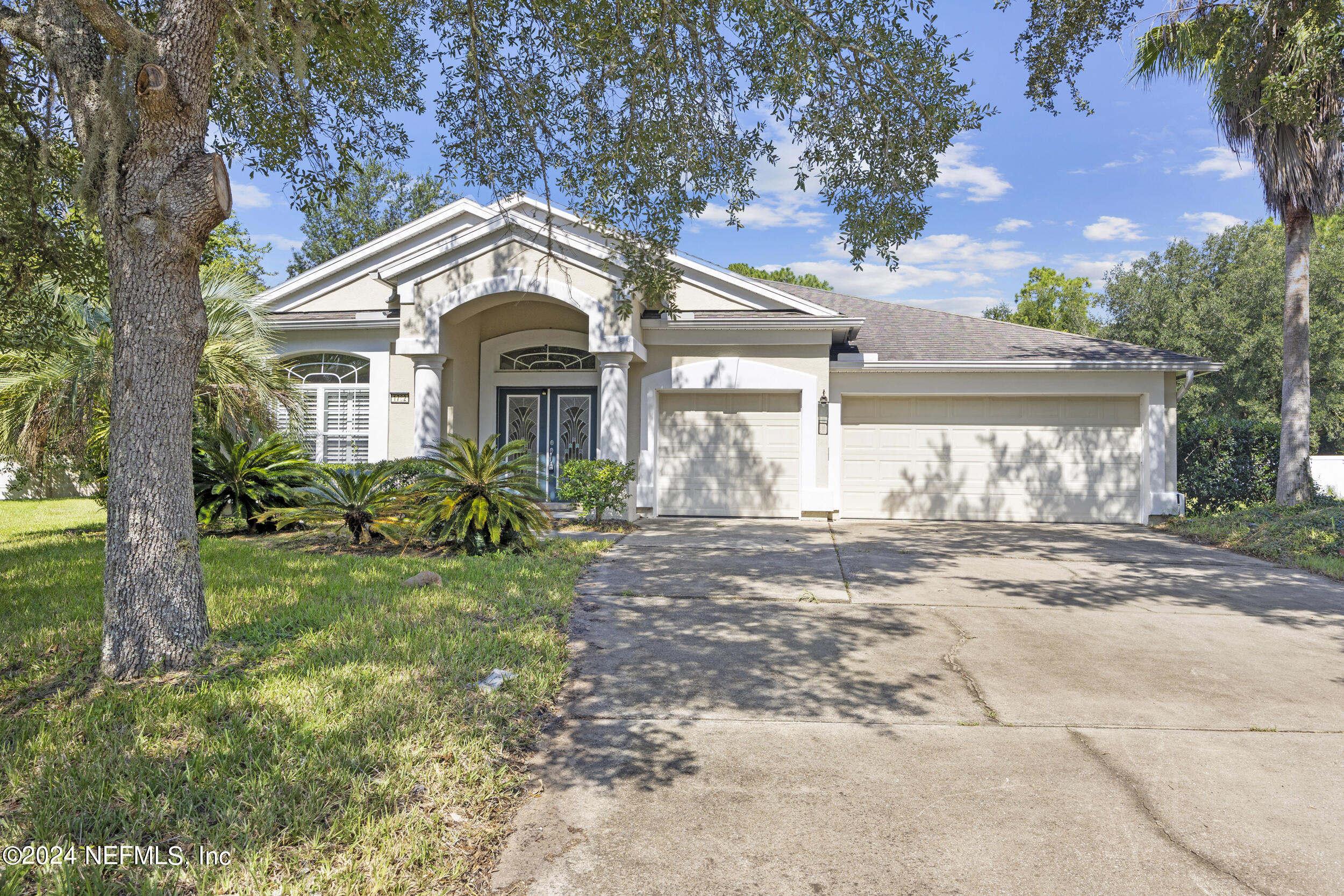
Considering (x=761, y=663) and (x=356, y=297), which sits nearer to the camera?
(x=761, y=663)

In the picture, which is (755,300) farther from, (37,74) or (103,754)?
(103,754)

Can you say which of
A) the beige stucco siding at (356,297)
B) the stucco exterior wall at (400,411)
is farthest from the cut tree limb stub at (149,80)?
the beige stucco siding at (356,297)

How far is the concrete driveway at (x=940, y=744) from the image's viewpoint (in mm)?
2787

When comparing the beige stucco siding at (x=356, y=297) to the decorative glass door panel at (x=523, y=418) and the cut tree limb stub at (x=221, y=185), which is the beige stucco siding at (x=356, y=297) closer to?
the decorative glass door panel at (x=523, y=418)

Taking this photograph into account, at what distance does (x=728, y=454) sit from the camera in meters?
13.6

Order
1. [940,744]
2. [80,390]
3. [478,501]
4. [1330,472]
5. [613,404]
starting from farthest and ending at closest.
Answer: [1330,472], [613,404], [80,390], [478,501], [940,744]

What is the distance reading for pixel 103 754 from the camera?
3.25 metres

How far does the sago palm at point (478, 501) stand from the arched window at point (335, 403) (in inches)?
226

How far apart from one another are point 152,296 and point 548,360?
9963 mm

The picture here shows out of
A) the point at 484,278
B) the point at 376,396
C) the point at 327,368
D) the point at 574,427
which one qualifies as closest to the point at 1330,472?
the point at 574,427

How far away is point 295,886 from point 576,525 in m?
9.40

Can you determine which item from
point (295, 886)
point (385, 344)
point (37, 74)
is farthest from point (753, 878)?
point (385, 344)

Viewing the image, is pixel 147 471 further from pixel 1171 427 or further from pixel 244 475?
pixel 1171 427

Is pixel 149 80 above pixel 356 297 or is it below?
below
